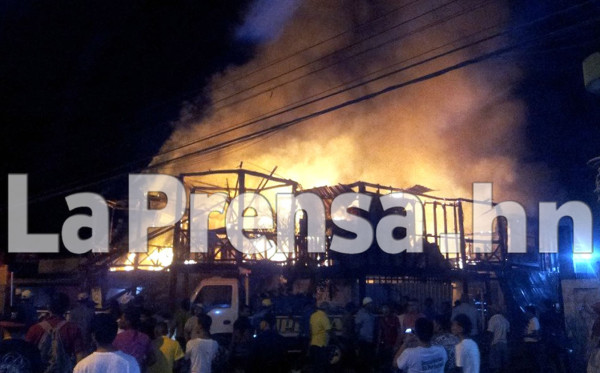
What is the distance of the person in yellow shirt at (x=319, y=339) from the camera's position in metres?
9.57

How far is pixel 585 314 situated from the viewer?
8930 millimetres

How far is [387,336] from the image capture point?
10039mm

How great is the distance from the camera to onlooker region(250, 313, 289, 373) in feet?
29.7

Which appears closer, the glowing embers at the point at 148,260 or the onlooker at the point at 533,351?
the onlooker at the point at 533,351

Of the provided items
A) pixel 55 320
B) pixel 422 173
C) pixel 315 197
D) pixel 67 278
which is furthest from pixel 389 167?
pixel 55 320

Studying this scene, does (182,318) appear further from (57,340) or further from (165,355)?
(165,355)

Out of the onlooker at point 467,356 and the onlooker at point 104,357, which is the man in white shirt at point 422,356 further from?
the onlooker at point 104,357

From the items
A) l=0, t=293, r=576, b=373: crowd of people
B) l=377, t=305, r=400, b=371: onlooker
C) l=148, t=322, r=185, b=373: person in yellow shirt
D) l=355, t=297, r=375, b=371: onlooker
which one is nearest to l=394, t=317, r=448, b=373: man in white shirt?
l=0, t=293, r=576, b=373: crowd of people

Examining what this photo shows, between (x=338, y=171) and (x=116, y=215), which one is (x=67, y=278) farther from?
(x=338, y=171)

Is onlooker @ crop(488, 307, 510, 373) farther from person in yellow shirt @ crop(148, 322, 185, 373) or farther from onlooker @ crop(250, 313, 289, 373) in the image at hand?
person in yellow shirt @ crop(148, 322, 185, 373)

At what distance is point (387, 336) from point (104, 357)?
6.91 m

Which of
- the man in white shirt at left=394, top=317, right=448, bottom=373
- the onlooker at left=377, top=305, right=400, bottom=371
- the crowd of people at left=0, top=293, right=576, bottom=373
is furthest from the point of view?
the onlooker at left=377, top=305, right=400, bottom=371

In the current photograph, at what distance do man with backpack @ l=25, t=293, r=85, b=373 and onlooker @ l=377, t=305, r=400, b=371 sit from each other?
559cm

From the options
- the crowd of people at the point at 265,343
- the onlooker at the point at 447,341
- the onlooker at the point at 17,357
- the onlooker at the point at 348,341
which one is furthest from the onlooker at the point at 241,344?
the onlooker at the point at 17,357
